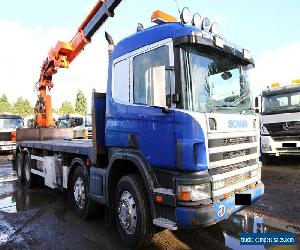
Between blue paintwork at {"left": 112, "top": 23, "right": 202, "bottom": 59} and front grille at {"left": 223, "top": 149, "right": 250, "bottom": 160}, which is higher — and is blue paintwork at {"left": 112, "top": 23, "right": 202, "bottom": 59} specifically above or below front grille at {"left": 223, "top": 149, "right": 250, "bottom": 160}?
above

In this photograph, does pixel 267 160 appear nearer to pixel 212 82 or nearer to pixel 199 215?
pixel 212 82

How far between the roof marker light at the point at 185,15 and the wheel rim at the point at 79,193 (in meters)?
3.39

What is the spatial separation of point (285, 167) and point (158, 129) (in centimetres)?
847

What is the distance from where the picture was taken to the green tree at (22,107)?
70.8m

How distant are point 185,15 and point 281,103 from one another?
7.82 meters

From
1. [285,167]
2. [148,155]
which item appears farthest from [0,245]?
[285,167]

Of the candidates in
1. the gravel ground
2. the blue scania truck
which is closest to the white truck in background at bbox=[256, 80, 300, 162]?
the gravel ground

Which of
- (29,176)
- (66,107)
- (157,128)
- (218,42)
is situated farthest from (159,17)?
(66,107)

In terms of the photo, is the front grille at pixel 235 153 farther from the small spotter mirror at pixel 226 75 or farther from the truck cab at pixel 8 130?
the truck cab at pixel 8 130

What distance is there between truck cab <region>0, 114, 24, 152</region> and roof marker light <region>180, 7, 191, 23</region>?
16686mm

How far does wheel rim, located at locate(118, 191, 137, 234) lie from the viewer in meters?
4.19

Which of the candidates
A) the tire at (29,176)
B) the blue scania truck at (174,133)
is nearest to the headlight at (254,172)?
the blue scania truck at (174,133)

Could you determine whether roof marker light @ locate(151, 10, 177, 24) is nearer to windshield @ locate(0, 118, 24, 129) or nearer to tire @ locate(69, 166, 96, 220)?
tire @ locate(69, 166, 96, 220)

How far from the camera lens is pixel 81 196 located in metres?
5.69
